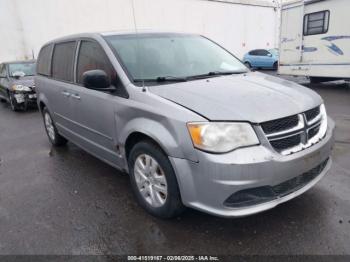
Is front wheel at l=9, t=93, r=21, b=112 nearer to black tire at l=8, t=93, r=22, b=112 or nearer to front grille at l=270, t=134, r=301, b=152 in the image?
black tire at l=8, t=93, r=22, b=112

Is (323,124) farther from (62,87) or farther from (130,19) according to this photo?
(130,19)

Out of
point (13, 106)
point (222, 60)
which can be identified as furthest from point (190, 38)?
point (13, 106)

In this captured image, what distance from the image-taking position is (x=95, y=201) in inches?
142

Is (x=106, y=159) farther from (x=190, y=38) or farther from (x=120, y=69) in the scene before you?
(x=190, y=38)

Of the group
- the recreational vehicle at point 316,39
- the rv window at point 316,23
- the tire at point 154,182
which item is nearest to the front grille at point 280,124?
the tire at point 154,182

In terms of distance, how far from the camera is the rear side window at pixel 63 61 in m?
4.38

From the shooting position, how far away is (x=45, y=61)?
18.1 ft

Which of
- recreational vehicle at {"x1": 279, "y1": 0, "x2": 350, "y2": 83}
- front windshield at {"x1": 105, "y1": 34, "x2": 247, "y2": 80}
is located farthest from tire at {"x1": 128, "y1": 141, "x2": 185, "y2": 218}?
recreational vehicle at {"x1": 279, "y1": 0, "x2": 350, "y2": 83}

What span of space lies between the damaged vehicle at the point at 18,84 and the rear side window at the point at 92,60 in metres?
6.76

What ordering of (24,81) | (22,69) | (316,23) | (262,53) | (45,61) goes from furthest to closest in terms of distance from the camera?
1. (262,53)
2. (22,69)
3. (316,23)
4. (24,81)
5. (45,61)

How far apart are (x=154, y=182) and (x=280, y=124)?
1.27m

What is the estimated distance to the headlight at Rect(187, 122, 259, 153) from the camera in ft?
8.08

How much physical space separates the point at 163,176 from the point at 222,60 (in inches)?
74.3

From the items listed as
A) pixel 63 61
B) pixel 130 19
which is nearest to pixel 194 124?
pixel 63 61
